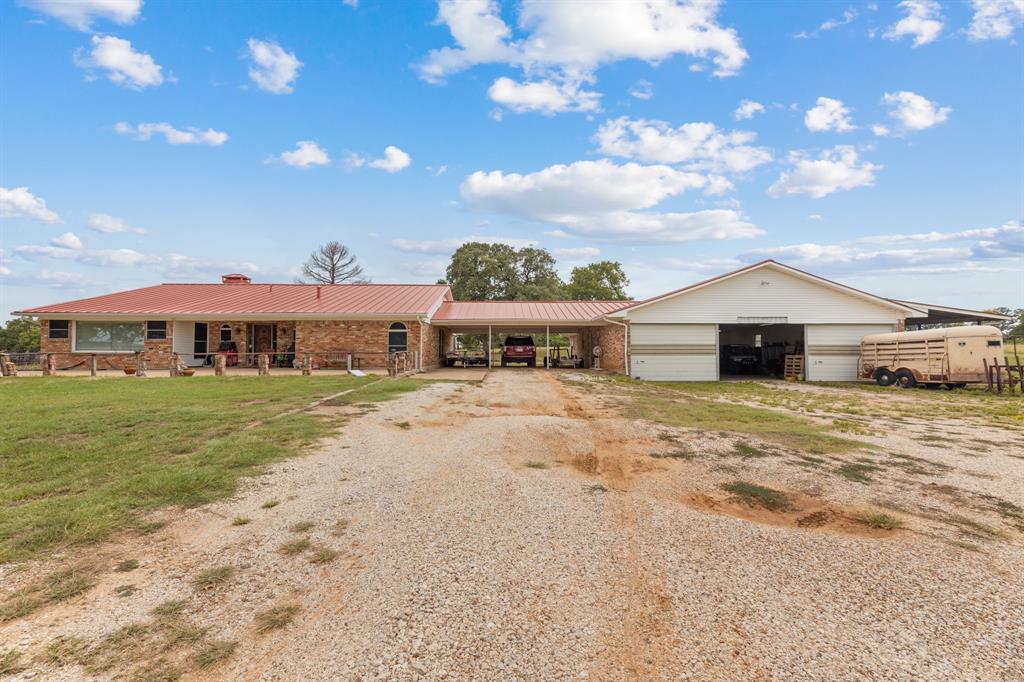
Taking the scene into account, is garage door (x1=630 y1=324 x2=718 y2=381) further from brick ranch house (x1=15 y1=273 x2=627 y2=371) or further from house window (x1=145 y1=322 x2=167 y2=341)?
house window (x1=145 y1=322 x2=167 y2=341)

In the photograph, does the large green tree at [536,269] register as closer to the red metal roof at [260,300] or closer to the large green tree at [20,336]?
the red metal roof at [260,300]

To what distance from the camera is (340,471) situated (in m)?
5.57

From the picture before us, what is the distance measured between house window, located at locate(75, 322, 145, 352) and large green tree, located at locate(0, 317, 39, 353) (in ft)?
50.3

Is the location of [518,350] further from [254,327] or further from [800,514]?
[800,514]

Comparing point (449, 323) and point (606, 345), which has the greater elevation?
point (449, 323)

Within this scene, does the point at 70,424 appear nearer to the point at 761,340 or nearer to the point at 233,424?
the point at 233,424

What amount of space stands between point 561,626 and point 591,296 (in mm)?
48905

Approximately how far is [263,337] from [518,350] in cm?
1222

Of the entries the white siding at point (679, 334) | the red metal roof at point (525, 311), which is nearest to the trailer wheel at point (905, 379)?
the white siding at point (679, 334)

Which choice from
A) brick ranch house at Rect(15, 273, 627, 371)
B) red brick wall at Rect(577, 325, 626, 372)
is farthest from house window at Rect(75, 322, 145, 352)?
red brick wall at Rect(577, 325, 626, 372)

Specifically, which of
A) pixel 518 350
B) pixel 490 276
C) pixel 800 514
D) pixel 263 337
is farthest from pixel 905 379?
pixel 490 276

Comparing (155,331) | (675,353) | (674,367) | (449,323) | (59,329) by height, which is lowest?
(674,367)

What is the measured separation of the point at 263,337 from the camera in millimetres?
21969

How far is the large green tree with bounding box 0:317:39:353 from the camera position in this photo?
3097cm
